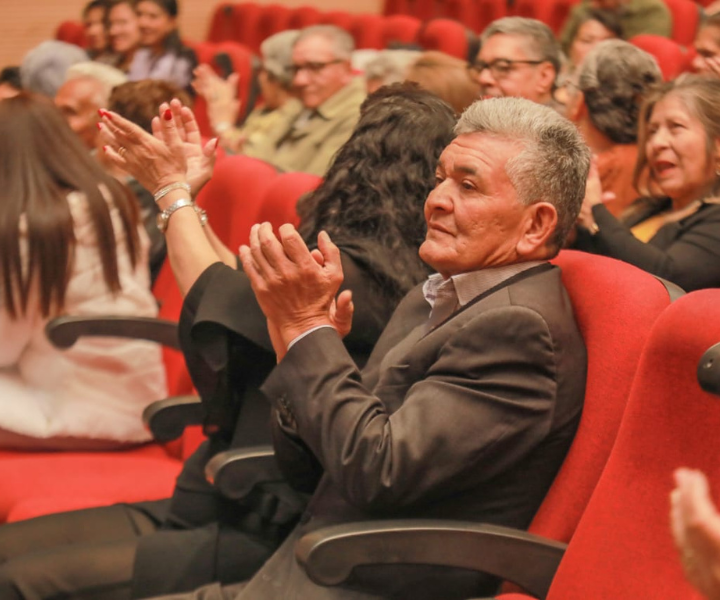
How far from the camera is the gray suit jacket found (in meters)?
1.08

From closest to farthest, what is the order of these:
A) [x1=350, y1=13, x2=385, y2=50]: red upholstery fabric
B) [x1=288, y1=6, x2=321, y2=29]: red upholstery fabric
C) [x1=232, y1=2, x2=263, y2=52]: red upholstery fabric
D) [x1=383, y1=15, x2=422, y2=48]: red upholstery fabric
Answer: [x1=383, y1=15, x2=422, y2=48]: red upholstery fabric < [x1=350, y1=13, x2=385, y2=50]: red upholstery fabric < [x1=288, y1=6, x2=321, y2=29]: red upholstery fabric < [x1=232, y1=2, x2=263, y2=52]: red upholstery fabric

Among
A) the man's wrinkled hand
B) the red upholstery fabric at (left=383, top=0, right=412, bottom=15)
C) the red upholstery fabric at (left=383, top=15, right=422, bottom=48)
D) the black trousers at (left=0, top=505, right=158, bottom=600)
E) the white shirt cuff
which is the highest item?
the man's wrinkled hand

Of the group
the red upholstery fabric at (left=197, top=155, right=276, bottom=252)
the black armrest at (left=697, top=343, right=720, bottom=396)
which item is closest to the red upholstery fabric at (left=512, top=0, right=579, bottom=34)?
the red upholstery fabric at (left=197, top=155, right=276, bottom=252)

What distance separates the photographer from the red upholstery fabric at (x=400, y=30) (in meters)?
4.97

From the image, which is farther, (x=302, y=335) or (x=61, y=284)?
(x=61, y=284)

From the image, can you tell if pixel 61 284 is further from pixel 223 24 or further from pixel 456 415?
pixel 223 24

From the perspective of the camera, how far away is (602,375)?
1111 mm

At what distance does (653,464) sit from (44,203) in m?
1.16

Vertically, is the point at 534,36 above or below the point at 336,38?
above

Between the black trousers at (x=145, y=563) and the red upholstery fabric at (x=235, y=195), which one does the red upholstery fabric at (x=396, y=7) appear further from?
the black trousers at (x=145, y=563)

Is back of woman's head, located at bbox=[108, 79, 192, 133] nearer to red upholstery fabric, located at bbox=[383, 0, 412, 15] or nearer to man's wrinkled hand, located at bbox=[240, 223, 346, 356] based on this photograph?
man's wrinkled hand, located at bbox=[240, 223, 346, 356]

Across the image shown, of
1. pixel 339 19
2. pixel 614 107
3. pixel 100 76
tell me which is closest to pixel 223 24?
pixel 339 19

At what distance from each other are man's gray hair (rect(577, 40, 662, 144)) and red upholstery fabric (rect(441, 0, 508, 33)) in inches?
126

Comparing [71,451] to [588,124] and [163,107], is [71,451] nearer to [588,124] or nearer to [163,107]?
[163,107]
